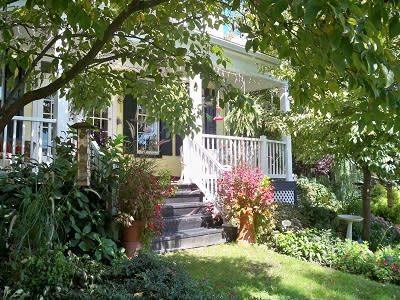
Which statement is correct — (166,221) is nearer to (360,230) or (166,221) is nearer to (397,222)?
(360,230)

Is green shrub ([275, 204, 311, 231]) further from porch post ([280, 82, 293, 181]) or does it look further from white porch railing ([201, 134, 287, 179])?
porch post ([280, 82, 293, 181])

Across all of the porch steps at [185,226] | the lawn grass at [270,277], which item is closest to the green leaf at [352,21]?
the lawn grass at [270,277]

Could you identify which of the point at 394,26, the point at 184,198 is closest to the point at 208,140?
the point at 184,198

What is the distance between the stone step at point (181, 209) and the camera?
7.96 metres

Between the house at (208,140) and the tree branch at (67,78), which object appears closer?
the tree branch at (67,78)

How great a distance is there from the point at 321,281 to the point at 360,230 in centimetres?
421

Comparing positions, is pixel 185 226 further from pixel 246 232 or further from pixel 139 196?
pixel 139 196

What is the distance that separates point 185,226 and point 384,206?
729 cm

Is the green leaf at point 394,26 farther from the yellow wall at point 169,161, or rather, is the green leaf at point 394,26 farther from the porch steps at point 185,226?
the yellow wall at point 169,161

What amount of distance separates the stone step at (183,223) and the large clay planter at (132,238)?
1387 mm

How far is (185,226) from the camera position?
7902 millimetres

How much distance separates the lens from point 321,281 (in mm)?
6043

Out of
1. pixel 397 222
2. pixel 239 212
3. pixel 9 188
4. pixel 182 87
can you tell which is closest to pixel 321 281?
pixel 239 212

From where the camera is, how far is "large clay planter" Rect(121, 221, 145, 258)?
5910mm
